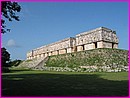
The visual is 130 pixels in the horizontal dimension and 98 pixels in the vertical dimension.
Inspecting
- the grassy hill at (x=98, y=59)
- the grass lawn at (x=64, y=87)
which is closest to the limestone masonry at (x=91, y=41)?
the grassy hill at (x=98, y=59)

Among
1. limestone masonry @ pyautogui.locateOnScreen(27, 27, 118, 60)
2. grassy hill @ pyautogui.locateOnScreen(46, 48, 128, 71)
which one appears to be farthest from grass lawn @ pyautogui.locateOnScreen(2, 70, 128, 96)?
limestone masonry @ pyautogui.locateOnScreen(27, 27, 118, 60)

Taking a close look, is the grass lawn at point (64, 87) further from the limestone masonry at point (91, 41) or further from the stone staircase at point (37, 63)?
the stone staircase at point (37, 63)

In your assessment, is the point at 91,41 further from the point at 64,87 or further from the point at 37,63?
the point at 64,87

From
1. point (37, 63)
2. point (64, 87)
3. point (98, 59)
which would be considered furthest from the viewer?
point (37, 63)

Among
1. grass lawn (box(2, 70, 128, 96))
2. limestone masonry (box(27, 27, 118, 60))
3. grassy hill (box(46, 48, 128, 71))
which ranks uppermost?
limestone masonry (box(27, 27, 118, 60))

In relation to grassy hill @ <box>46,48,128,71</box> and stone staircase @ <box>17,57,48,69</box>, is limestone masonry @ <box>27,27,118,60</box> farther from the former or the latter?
stone staircase @ <box>17,57,48,69</box>

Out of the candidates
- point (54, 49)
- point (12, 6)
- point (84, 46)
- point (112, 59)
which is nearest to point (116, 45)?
point (84, 46)

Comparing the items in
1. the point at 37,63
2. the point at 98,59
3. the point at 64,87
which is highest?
the point at 98,59

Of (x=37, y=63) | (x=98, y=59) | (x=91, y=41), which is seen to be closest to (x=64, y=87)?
(x=98, y=59)

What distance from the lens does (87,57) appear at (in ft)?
121

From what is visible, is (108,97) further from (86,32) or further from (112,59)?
(86,32)

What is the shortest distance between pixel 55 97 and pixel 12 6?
5876 mm

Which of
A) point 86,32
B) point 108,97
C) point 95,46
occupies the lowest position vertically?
point 108,97

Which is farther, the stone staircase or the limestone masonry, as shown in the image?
the stone staircase
